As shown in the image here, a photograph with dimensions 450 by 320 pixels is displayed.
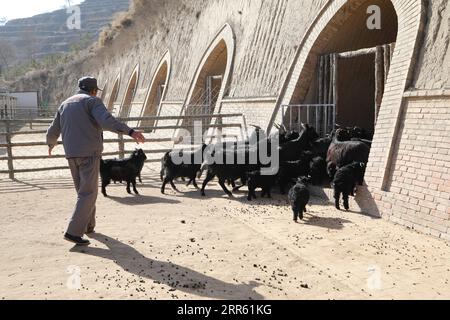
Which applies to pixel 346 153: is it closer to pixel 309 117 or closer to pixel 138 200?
pixel 309 117

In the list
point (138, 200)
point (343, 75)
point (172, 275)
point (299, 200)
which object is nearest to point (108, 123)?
point (172, 275)

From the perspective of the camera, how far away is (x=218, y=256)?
223 inches

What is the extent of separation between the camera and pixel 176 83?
23.1m

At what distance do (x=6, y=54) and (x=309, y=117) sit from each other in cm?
10176

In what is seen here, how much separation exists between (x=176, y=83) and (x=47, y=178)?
39.8 ft

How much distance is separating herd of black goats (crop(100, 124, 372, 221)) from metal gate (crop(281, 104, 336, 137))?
1319 mm

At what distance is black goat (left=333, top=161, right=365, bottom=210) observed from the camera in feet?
25.4

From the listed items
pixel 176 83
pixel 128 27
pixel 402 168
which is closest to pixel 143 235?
pixel 402 168

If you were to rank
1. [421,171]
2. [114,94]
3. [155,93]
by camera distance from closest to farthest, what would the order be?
[421,171] → [155,93] → [114,94]
